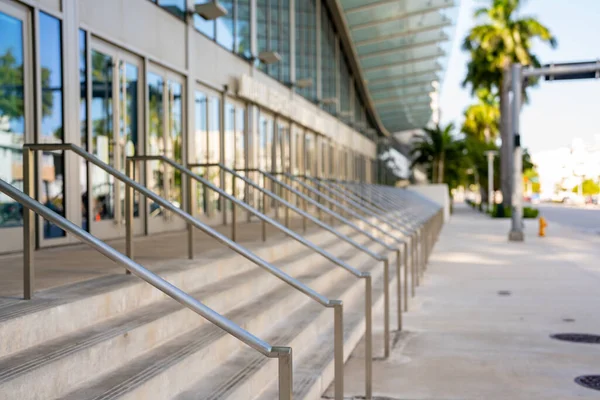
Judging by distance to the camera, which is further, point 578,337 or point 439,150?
point 439,150

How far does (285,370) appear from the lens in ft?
7.93

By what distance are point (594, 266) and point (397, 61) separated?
18204 mm

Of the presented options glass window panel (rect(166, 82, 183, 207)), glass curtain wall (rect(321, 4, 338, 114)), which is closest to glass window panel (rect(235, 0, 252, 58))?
glass window panel (rect(166, 82, 183, 207))

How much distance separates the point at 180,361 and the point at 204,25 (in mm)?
9641

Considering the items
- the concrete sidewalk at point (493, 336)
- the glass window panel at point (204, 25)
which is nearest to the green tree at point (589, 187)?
the concrete sidewalk at point (493, 336)

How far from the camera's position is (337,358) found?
3.73 meters

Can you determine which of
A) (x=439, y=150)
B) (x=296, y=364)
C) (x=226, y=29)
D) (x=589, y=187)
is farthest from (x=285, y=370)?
(x=589, y=187)

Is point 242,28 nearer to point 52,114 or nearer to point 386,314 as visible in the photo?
point 52,114

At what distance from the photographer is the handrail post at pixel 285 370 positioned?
93.9 inches

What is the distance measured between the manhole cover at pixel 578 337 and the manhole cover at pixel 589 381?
1379 millimetres

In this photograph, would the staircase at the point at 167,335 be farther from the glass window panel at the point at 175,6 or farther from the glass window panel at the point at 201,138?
the glass window panel at the point at 201,138

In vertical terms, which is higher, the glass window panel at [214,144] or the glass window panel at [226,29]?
the glass window panel at [226,29]

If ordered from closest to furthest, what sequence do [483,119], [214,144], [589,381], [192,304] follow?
[192,304]
[589,381]
[214,144]
[483,119]

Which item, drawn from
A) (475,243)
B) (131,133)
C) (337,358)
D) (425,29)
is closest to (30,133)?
(131,133)
